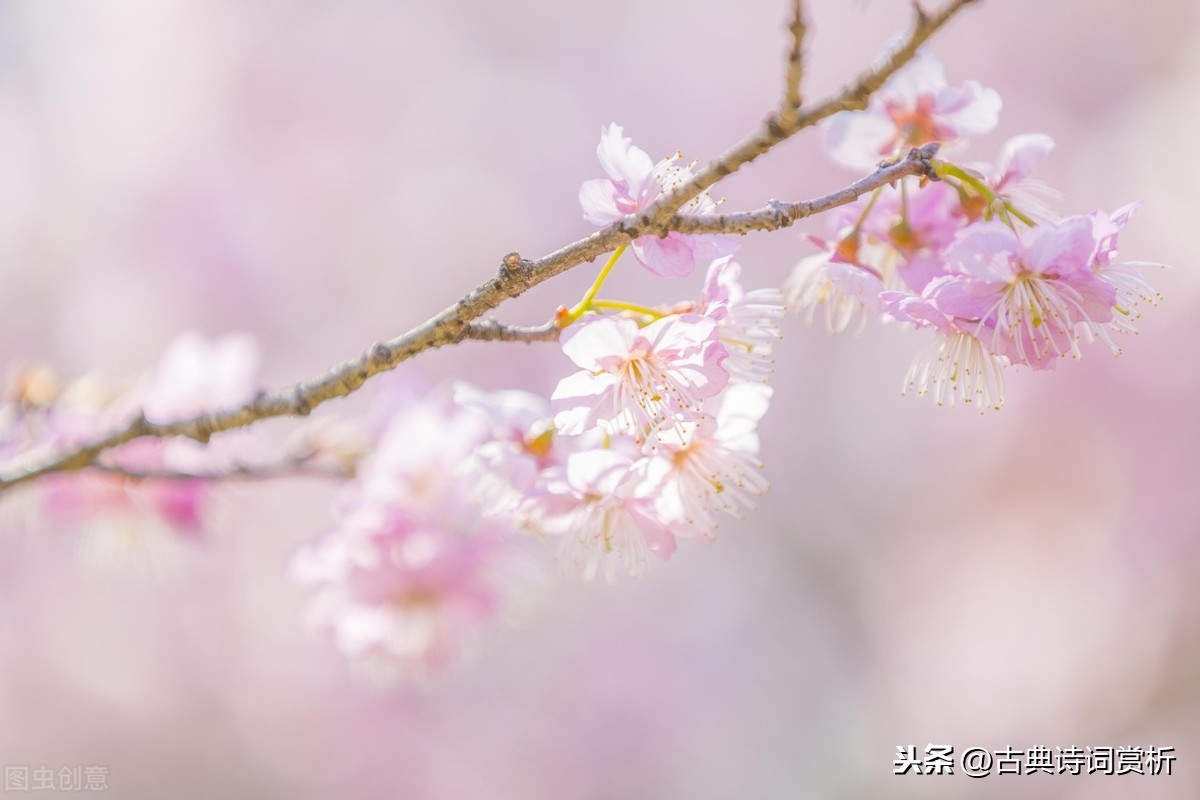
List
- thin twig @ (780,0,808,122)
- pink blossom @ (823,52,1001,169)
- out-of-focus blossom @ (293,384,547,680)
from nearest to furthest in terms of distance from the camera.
Answer: thin twig @ (780,0,808,122) < pink blossom @ (823,52,1001,169) < out-of-focus blossom @ (293,384,547,680)

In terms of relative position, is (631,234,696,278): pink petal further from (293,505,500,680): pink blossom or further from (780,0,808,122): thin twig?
(293,505,500,680): pink blossom

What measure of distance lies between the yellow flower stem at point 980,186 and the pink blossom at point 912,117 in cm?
9

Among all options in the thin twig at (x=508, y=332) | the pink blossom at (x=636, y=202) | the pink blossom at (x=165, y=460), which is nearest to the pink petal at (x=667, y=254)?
the pink blossom at (x=636, y=202)

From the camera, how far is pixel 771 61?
2.96 m

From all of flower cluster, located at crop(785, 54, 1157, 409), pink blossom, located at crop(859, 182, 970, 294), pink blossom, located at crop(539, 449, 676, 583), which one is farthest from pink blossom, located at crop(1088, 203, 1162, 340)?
pink blossom, located at crop(539, 449, 676, 583)

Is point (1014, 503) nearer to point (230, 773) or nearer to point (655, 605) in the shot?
point (655, 605)

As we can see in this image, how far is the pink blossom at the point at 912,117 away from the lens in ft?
2.29

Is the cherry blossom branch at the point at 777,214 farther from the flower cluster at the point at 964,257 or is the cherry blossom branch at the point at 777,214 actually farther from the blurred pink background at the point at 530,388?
the blurred pink background at the point at 530,388

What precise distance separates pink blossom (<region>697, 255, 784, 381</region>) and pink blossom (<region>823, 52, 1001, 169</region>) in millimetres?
162

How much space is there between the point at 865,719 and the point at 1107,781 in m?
0.65

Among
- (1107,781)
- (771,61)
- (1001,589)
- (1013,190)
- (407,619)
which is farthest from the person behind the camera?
(771,61)

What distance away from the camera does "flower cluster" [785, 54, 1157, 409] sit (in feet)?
1.95

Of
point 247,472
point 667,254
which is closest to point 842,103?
point 667,254

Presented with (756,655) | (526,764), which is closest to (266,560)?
(526,764)
